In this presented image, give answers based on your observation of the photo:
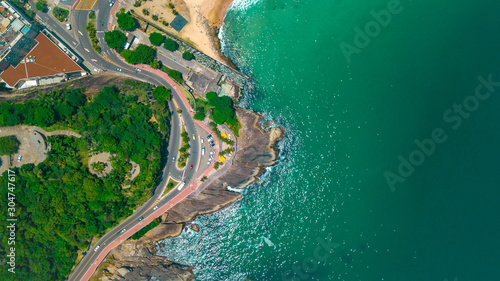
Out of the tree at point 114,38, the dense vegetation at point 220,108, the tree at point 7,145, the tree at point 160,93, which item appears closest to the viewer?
the tree at point 7,145

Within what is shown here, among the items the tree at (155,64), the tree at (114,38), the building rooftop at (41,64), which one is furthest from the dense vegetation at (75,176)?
the tree at (114,38)

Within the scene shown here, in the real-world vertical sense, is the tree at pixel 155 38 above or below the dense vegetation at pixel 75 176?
above

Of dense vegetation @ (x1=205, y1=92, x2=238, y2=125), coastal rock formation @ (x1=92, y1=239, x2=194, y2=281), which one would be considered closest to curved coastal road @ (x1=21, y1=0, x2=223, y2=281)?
coastal rock formation @ (x1=92, y1=239, x2=194, y2=281)

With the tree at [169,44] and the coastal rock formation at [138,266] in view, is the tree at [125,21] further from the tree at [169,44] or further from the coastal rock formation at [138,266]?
the coastal rock formation at [138,266]

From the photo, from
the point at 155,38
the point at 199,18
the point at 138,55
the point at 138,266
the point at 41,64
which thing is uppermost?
the point at 41,64

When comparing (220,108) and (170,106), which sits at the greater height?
(170,106)

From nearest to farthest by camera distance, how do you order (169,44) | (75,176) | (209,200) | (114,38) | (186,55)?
1. (75,176)
2. (114,38)
3. (169,44)
4. (186,55)
5. (209,200)

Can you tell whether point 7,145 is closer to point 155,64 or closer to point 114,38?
point 114,38

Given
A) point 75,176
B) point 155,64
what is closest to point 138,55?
point 155,64
